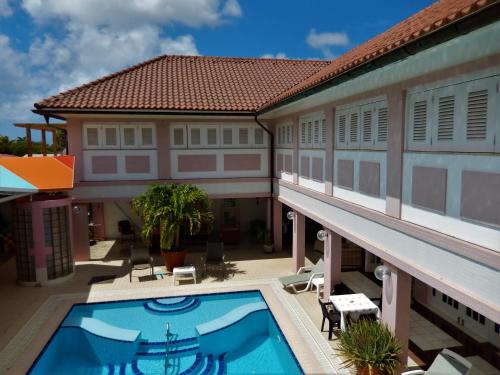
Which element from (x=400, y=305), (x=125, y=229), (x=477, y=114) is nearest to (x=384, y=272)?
(x=400, y=305)

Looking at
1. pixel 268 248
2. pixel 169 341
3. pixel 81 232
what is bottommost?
pixel 169 341

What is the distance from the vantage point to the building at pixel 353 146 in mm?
5203

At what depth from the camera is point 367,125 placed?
8.41m

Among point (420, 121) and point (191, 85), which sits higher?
point (191, 85)

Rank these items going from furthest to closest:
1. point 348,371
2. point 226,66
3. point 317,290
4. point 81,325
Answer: point 226,66
point 317,290
point 81,325
point 348,371

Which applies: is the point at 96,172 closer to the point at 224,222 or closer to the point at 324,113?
the point at 224,222

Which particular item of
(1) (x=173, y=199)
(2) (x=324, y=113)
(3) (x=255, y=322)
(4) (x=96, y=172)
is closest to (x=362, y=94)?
(2) (x=324, y=113)

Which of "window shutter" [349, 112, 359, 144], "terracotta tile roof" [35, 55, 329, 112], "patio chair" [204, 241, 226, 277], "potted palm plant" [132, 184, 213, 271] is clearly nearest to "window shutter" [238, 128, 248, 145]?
"terracotta tile roof" [35, 55, 329, 112]

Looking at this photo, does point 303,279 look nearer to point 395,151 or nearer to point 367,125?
point 367,125

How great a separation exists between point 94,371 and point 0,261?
34.3ft

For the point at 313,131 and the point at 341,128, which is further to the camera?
the point at 313,131

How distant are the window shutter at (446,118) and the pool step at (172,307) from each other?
29.0 ft

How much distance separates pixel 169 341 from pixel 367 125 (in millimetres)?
7326

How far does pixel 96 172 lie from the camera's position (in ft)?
51.8
